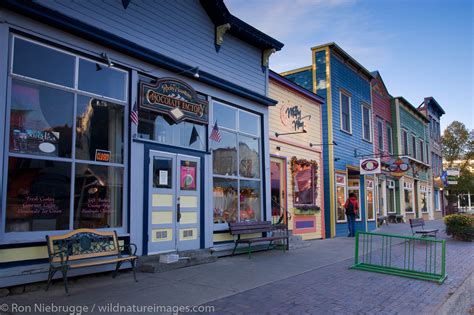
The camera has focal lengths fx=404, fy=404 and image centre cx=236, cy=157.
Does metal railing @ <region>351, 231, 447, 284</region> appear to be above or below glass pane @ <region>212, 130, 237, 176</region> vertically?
below

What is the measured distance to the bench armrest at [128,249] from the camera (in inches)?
296

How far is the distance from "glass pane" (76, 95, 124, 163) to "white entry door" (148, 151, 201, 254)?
856 millimetres

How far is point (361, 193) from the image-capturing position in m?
19.1

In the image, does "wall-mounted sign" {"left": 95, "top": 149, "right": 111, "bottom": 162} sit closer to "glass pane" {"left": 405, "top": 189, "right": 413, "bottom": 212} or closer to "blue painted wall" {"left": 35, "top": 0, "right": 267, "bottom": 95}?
"blue painted wall" {"left": 35, "top": 0, "right": 267, "bottom": 95}

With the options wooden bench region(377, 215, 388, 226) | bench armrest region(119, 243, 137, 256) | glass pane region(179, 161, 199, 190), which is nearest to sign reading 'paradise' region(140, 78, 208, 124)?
glass pane region(179, 161, 199, 190)

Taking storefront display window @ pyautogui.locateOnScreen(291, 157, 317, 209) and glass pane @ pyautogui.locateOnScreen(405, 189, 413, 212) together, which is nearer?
storefront display window @ pyautogui.locateOnScreen(291, 157, 317, 209)

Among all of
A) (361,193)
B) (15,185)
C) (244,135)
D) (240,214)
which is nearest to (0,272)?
(15,185)

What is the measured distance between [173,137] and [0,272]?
14.7ft

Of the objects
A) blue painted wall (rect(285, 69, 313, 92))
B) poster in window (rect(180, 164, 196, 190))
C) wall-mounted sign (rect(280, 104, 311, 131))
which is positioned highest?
blue painted wall (rect(285, 69, 313, 92))

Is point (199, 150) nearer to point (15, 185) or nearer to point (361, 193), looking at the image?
point (15, 185)

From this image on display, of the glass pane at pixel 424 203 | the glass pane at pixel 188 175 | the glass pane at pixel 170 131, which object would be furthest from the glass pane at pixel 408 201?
the glass pane at pixel 188 175

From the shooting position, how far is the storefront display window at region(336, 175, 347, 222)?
1712cm

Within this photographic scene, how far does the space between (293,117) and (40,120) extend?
9.62 m

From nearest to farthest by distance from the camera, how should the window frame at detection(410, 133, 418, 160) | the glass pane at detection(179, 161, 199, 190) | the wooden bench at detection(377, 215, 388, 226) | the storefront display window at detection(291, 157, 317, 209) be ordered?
the glass pane at detection(179, 161, 199, 190) → the storefront display window at detection(291, 157, 317, 209) → the wooden bench at detection(377, 215, 388, 226) → the window frame at detection(410, 133, 418, 160)
